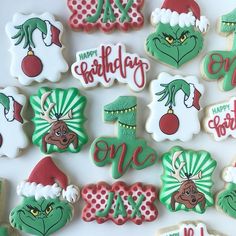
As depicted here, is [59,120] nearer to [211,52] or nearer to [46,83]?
[46,83]

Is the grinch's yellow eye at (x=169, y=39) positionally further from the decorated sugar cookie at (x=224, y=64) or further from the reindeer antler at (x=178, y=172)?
the reindeer antler at (x=178, y=172)

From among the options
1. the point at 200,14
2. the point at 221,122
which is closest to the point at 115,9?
the point at 200,14

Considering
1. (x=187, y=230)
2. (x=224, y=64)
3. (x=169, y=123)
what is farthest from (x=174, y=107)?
(x=187, y=230)

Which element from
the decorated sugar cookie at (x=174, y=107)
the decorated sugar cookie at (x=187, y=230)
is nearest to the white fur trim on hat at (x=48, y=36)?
the decorated sugar cookie at (x=174, y=107)

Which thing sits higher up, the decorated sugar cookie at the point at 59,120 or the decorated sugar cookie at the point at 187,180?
the decorated sugar cookie at the point at 59,120

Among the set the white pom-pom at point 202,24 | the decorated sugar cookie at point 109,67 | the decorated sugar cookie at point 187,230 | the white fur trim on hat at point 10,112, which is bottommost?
the decorated sugar cookie at point 187,230
